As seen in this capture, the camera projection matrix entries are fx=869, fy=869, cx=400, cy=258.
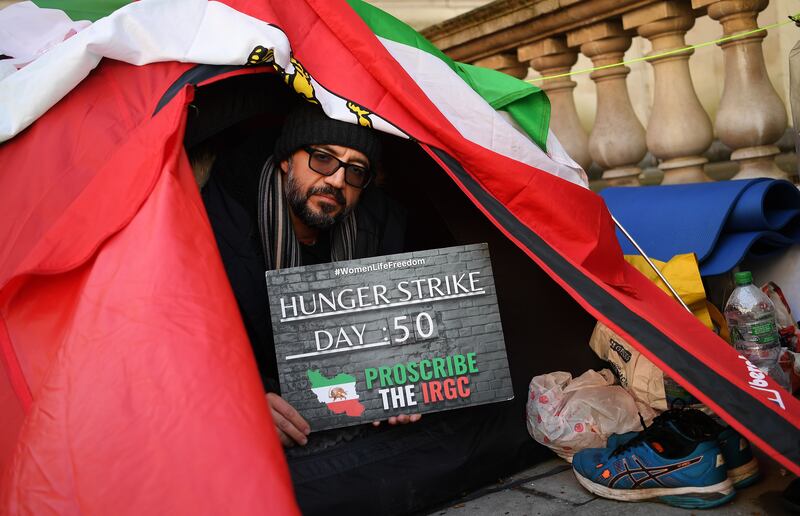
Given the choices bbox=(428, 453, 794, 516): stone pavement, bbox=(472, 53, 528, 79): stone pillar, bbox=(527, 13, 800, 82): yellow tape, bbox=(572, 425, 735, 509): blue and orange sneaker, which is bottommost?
bbox=(428, 453, 794, 516): stone pavement

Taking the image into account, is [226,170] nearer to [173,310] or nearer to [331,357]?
[331,357]

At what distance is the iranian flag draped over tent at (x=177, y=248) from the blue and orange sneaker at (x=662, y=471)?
0.77 ft

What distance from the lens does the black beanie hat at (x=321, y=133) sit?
7.88ft

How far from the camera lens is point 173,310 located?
5.69 ft

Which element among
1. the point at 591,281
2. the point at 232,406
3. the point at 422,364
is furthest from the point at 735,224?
the point at 232,406

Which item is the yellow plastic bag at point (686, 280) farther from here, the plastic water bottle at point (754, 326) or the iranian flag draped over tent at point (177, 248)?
the iranian flag draped over tent at point (177, 248)

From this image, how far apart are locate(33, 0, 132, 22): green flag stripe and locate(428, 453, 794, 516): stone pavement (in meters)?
1.84

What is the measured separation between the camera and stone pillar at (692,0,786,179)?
325cm

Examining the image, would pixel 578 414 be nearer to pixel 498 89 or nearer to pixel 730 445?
pixel 730 445

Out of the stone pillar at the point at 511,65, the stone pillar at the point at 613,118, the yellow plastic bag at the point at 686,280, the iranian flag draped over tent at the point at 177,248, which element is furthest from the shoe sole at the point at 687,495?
the stone pillar at the point at 511,65

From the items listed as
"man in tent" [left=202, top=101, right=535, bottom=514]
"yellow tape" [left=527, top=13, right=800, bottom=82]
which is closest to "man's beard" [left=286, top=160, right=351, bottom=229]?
"man in tent" [left=202, top=101, right=535, bottom=514]

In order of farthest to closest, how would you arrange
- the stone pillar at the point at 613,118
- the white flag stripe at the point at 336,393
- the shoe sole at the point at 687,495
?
the stone pillar at the point at 613,118 < the white flag stripe at the point at 336,393 < the shoe sole at the point at 687,495

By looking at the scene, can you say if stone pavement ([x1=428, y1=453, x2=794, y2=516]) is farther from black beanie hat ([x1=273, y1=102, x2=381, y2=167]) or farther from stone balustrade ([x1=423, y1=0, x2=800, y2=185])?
stone balustrade ([x1=423, y1=0, x2=800, y2=185])

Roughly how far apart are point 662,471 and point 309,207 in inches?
47.4
